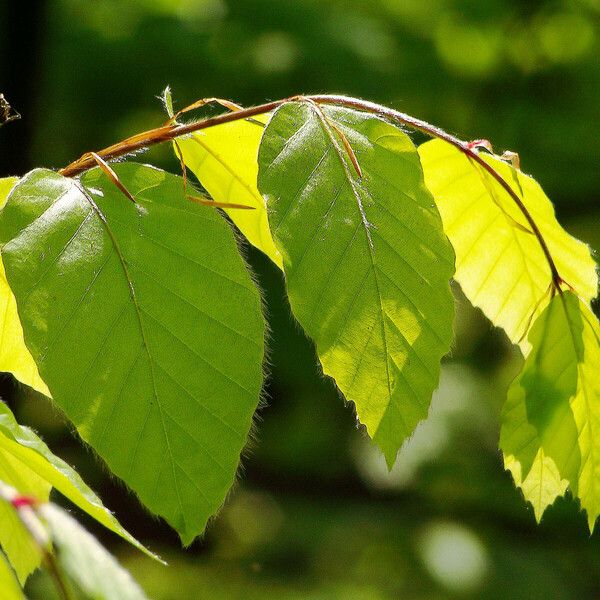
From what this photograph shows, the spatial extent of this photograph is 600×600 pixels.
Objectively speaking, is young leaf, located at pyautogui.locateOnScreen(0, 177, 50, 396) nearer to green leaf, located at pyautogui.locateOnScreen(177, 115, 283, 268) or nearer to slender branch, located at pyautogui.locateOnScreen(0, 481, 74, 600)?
green leaf, located at pyautogui.locateOnScreen(177, 115, 283, 268)

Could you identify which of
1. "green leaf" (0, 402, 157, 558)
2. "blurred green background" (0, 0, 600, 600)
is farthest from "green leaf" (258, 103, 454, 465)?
"blurred green background" (0, 0, 600, 600)

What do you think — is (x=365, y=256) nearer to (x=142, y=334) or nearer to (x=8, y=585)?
(x=142, y=334)

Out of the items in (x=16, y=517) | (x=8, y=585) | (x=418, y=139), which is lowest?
(x=418, y=139)

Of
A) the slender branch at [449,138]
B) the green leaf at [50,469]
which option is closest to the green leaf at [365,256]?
Answer: the slender branch at [449,138]

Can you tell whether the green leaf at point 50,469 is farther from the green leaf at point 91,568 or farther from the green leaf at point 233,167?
the green leaf at point 233,167

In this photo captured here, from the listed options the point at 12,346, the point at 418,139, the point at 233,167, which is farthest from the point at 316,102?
the point at 418,139

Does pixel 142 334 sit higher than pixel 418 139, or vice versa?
pixel 142 334
